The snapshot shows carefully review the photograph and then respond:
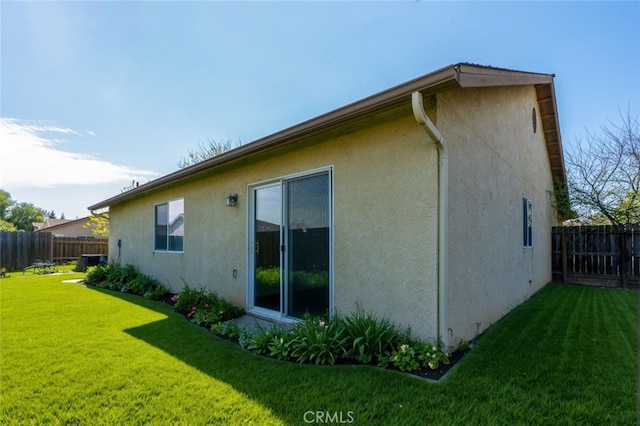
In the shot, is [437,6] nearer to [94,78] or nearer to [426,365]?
[426,365]

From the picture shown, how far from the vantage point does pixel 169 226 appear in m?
8.54

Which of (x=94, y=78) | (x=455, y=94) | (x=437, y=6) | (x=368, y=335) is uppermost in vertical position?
(x=437, y=6)

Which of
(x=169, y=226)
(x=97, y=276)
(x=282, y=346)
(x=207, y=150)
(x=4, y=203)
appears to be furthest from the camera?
(x=4, y=203)

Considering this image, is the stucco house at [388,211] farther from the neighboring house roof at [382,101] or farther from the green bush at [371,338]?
the green bush at [371,338]

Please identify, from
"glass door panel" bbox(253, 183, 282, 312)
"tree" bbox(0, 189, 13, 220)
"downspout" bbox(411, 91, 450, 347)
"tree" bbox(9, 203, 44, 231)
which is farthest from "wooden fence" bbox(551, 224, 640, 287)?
"tree" bbox(0, 189, 13, 220)

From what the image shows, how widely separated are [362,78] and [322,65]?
1.40m

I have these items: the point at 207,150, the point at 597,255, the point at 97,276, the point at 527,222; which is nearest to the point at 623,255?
the point at 597,255

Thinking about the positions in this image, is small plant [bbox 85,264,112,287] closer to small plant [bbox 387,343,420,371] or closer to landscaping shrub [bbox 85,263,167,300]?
landscaping shrub [bbox 85,263,167,300]

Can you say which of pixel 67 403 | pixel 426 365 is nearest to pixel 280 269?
pixel 426 365

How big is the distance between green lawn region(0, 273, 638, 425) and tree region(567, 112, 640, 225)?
7.79 m

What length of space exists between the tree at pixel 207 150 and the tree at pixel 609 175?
16662mm

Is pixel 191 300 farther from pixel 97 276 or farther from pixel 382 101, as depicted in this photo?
pixel 97 276

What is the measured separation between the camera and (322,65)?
812 centimetres

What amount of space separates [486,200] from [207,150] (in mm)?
18661
